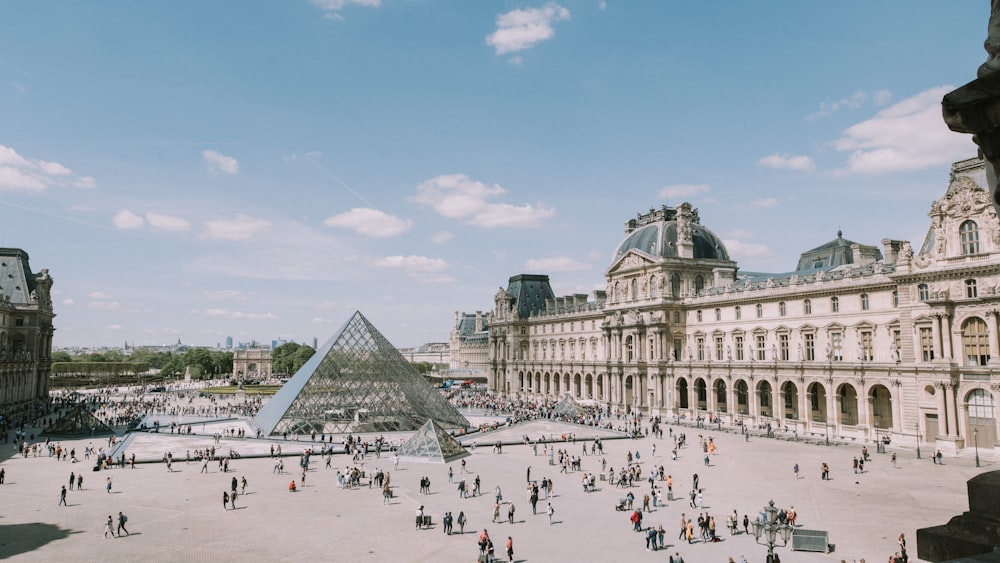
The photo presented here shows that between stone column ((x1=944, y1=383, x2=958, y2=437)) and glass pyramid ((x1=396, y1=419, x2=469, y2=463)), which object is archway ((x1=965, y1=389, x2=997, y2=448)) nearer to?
stone column ((x1=944, y1=383, x2=958, y2=437))

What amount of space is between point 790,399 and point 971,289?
1867cm

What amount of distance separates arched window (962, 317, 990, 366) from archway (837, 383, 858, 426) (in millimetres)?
10806

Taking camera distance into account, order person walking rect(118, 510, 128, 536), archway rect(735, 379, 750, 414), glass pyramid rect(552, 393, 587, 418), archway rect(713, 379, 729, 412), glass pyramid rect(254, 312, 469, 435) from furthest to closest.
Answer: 1. glass pyramid rect(552, 393, 587, 418)
2. archway rect(713, 379, 729, 412)
3. archway rect(735, 379, 750, 414)
4. glass pyramid rect(254, 312, 469, 435)
5. person walking rect(118, 510, 128, 536)

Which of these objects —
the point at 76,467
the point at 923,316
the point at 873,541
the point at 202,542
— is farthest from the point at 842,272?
the point at 76,467

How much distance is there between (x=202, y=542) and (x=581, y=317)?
6079cm

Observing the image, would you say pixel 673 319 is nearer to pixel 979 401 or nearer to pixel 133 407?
pixel 979 401

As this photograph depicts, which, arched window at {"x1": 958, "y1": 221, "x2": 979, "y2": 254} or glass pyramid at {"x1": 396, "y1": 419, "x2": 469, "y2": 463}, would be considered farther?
arched window at {"x1": 958, "y1": 221, "x2": 979, "y2": 254}

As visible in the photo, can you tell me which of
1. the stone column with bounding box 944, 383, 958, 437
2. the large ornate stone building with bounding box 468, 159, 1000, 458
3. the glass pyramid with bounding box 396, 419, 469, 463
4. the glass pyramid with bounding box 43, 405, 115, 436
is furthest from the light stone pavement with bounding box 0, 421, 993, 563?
the glass pyramid with bounding box 43, 405, 115, 436

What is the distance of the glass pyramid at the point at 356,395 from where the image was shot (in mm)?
46625

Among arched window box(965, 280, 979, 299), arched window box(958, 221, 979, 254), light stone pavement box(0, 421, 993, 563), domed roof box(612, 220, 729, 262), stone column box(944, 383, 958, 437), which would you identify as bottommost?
light stone pavement box(0, 421, 993, 563)

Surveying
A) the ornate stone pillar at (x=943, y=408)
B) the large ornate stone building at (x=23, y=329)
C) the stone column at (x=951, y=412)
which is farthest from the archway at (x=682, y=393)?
the large ornate stone building at (x=23, y=329)

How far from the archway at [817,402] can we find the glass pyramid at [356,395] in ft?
85.0

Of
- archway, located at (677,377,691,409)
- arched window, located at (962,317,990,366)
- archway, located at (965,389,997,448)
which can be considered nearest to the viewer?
archway, located at (965,389,997,448)

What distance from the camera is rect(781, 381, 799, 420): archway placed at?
50.3 m
